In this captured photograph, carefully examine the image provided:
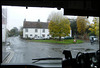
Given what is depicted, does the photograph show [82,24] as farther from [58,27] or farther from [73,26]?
[58,27]

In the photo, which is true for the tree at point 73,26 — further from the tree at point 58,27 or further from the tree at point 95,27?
the tree at point 95,27

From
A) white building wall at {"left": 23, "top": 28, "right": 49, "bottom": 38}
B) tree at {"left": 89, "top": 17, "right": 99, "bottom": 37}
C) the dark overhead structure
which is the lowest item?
white building wall at {"left": 23, "top": 28, "right": 49, "bottom": 38}

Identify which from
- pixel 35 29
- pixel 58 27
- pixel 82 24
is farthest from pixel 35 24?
pixel 82 24

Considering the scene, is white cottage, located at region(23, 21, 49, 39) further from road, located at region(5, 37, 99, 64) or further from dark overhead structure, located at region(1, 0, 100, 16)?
dark overhead structure, located at region(1, 0, 100, 16)

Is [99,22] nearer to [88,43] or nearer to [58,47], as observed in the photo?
[88,43]

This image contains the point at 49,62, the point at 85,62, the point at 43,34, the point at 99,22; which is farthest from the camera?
the point at 43,34

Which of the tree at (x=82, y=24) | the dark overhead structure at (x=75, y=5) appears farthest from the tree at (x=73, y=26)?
the dark overhead structure at (x=75, y=5)

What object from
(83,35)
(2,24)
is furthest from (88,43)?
(2,24)

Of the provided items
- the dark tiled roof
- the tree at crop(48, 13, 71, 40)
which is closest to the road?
the tree at crop(48, 13, 71, 40)
